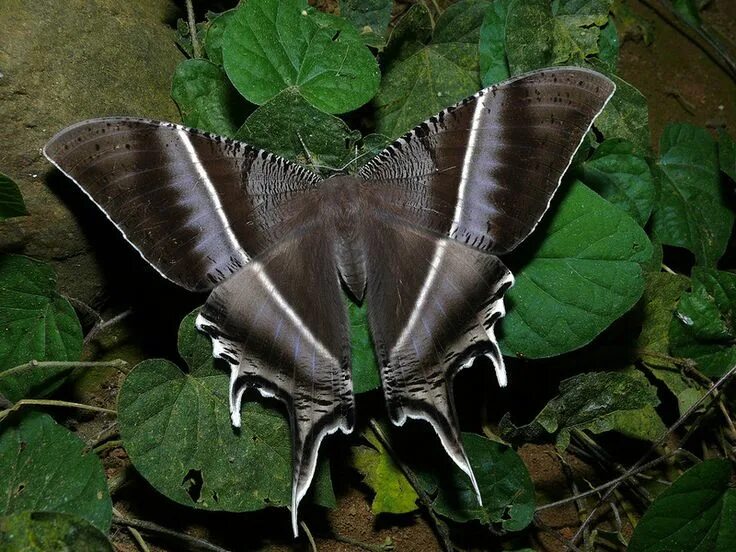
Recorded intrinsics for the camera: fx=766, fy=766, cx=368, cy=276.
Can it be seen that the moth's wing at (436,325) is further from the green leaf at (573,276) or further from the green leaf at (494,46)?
the green leaf at (494,46)

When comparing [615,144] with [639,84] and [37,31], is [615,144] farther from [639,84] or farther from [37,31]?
[37,31]

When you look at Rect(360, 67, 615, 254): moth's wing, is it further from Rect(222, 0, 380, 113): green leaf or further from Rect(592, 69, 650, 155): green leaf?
Rect(592, 69, 650, 155): green leaf

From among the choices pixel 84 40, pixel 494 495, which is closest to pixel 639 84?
pixel 494 495

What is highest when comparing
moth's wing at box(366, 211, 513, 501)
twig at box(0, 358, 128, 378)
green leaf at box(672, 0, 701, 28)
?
green leaf at box(672, 0, 701, 28)

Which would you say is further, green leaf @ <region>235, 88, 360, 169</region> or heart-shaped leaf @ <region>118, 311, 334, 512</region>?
green leaf @ <region>235, 88, 360, 169</region>

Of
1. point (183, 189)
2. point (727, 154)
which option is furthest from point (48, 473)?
point (727, 154)

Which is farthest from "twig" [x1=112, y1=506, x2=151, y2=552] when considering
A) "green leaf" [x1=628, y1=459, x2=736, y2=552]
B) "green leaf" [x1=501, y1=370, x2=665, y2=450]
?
"green leaf" [x1=628, y1=459, x2=736, y2=552]

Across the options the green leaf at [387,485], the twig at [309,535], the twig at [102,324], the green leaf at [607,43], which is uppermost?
the green leaf at [607,43]

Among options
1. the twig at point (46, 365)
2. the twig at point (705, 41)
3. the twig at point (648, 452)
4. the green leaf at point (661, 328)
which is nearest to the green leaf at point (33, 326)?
the twig at point (46, 365)
